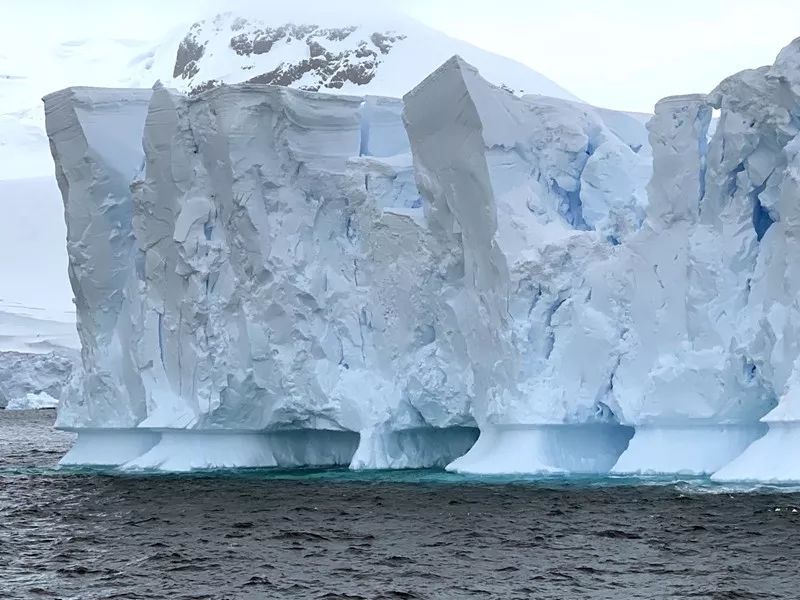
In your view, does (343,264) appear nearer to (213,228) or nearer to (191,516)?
(213,228)

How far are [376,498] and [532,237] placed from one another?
522cm

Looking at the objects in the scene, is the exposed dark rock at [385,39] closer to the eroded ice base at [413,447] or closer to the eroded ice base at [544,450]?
the eroded ice base at [413,447]

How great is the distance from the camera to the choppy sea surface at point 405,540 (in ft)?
38.3

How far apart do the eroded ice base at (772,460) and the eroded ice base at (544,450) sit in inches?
131

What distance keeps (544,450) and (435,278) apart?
366 cm

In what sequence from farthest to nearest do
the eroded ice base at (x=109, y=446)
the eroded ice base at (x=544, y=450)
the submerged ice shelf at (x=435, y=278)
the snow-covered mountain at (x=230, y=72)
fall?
1. the snow-covered mountain at (x=230, y=72)
2. the eroded ice base at (x=109, y=446)
3. the eroded ice base at (x=544, y=450)
4. the submerged ice shelf at (x=435, y=278)

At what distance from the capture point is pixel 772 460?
16.1 meters

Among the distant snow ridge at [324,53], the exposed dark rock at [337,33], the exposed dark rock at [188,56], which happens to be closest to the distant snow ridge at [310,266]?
the distant snow ridge at [324,53]

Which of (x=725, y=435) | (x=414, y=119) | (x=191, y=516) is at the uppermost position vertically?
(x=414, y=119)

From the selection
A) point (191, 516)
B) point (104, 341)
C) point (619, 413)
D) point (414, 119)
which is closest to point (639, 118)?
point (414, 119)

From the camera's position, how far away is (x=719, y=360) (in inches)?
713

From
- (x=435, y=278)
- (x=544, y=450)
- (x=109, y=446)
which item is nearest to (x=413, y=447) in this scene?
(x=435, y=278)

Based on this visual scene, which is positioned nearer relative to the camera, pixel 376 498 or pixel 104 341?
pixel 376 498

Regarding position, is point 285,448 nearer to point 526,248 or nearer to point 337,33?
point 526,248
